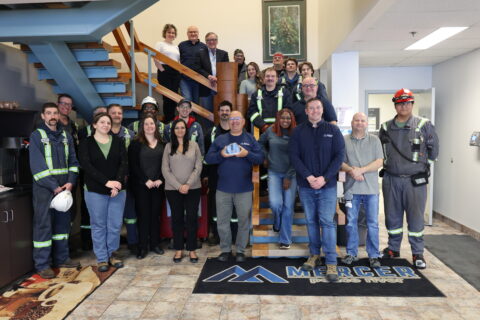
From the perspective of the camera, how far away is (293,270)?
12.4ft

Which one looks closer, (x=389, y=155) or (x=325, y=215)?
(x=325, y=215)

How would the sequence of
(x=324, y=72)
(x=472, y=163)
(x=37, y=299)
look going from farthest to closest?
(x=324, y=72) < (x=472, y=163) < (x=37, y=299)

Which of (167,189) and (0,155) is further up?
(0,155)

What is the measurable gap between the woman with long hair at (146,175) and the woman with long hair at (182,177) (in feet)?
0.55

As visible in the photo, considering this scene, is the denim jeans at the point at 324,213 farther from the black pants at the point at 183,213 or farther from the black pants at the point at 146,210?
the black pants at the point at 146,210

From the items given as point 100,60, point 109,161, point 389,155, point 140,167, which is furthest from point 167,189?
point 389,155

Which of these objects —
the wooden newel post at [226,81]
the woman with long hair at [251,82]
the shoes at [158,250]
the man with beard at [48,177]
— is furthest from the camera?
the woman with long hair at [251,82]

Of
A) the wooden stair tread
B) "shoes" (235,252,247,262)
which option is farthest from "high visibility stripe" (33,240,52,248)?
the wooden stair tread

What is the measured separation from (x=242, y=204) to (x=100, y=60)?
2.46m

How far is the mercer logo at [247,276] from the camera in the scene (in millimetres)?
3564

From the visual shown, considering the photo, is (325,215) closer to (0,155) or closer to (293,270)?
(293,270)

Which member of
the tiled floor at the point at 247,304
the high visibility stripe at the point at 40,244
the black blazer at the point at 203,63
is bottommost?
the tiled floor at the point at 247,304

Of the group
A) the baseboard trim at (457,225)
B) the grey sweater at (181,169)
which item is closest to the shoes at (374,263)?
the grey sweater at (181,169)

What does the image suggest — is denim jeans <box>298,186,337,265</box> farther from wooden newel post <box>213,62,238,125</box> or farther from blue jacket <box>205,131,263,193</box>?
wooden newel post <box>213,62,238,125</box>
